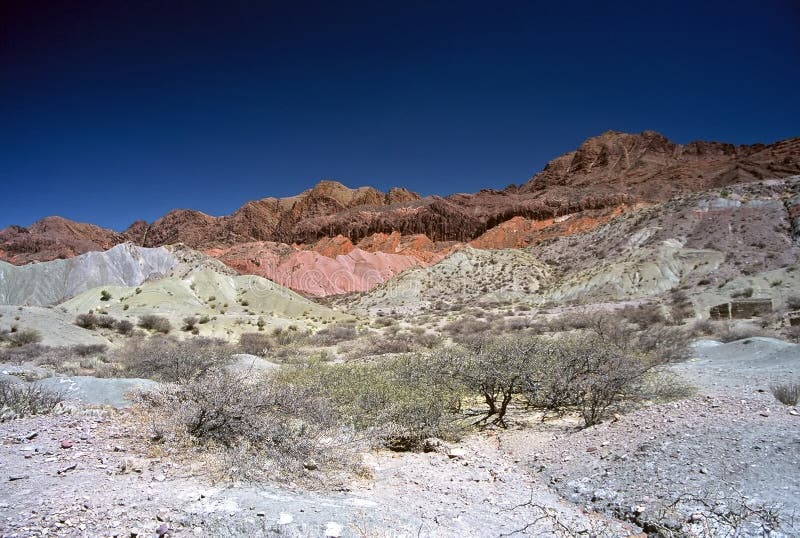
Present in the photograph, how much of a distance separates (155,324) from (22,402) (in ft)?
70.3

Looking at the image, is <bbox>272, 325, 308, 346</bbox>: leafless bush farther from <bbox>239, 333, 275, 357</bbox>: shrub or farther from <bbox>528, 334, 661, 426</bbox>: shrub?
<bbox>528, 334, 661, 426</bbox>: shrub

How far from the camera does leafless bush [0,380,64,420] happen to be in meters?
6.16

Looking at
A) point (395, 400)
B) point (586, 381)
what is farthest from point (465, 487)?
point (586, 381)

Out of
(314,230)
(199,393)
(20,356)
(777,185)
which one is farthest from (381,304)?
(314,230)

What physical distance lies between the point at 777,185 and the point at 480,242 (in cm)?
4258

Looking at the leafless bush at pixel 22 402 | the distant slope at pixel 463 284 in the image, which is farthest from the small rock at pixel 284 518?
the distant slope at pixel 463 284

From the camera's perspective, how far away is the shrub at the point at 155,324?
84.4 ft

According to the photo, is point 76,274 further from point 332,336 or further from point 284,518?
point 284,518

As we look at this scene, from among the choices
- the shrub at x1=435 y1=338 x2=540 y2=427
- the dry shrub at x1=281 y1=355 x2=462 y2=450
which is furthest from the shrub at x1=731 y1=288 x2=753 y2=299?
the dry shrub at x1=281 y1=355 x2=462 y2=450

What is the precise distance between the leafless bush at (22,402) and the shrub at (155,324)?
20.0m

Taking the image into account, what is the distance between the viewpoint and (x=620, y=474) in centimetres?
499

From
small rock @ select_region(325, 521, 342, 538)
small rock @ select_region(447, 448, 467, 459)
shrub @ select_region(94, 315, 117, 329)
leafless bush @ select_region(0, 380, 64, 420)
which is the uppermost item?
shrub @ select_region(94, 315, 117, 329)

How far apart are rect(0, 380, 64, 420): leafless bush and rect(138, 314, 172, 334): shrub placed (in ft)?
65.6

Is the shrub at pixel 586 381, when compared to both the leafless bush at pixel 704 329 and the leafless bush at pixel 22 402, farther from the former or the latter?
the leafless bush at pixel 704 329
